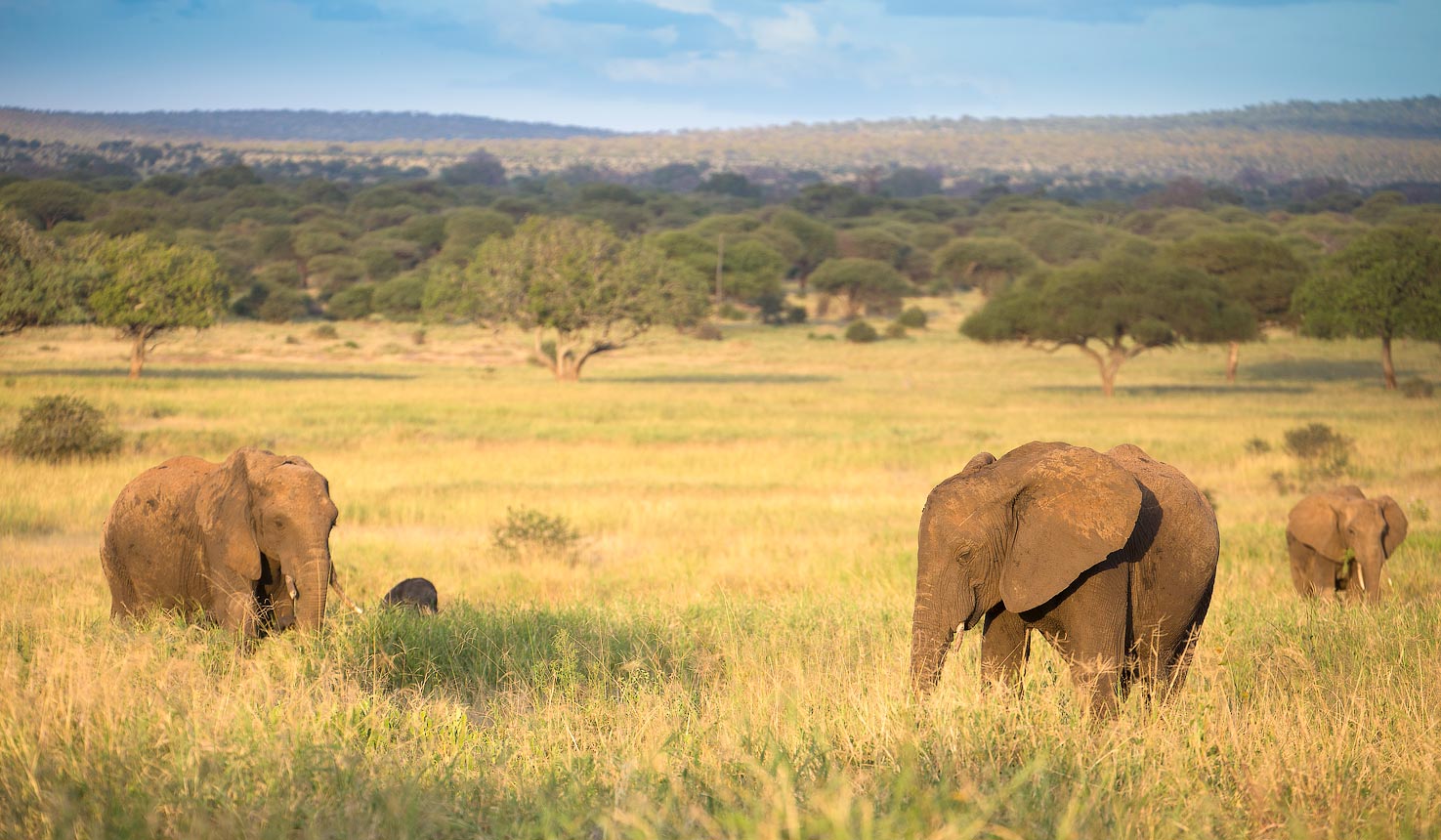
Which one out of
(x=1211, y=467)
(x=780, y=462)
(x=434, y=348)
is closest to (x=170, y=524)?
(x=780, y=462)

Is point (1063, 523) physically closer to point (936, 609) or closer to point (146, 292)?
point (936, 609)

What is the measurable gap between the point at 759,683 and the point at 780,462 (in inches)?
660

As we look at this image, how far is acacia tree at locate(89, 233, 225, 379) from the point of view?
37625 mm

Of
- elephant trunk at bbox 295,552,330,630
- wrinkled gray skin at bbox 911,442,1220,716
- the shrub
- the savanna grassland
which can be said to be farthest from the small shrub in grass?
the shrub

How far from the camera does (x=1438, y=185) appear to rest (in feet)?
548

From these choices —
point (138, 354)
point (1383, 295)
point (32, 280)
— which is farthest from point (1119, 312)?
point (32, 280)

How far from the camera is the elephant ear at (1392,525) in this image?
1138 cm

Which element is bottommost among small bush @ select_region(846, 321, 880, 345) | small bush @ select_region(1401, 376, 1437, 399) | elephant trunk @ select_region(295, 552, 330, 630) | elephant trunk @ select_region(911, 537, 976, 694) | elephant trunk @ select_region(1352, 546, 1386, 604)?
small bush @ select_region(846, 321, 880, 345)

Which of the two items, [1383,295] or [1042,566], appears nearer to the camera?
[1042,566]

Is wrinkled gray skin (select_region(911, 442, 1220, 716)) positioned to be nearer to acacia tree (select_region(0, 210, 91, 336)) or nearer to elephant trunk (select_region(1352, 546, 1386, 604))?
elephant trunk (select_region(1352, 546, 1386, 604))

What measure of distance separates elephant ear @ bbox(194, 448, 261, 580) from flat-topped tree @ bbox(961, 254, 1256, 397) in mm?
36372

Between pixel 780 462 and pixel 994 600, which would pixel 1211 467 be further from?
pixel 994 600

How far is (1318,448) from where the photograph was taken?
2327 centimetres

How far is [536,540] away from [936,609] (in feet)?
30.1
